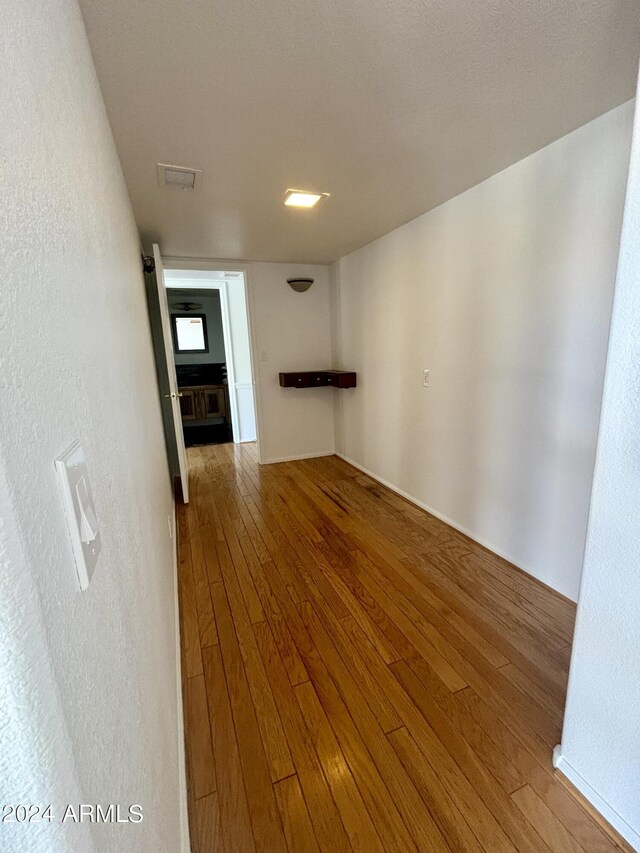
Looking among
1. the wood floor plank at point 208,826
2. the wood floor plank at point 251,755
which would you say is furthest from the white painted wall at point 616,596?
the wood floor plank at point 208,826

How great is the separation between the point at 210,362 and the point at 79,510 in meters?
6.02

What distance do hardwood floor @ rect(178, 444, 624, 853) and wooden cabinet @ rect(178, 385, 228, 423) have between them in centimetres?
351

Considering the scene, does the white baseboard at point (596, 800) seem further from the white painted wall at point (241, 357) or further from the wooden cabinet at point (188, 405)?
the wooden cabinet at point (188, 405)

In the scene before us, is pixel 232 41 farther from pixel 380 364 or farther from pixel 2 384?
pixel 380 364

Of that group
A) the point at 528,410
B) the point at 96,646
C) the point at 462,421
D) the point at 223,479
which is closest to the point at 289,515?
the point at 223,479

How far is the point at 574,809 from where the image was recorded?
1070mm

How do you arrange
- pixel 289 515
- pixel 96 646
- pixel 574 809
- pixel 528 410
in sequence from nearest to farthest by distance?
pixel 96 646, pixel 574 809, pixel 528 410, pixel 289 515

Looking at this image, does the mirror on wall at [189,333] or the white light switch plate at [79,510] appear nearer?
the white light switch plate at [79,510]

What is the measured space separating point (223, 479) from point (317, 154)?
115 inches

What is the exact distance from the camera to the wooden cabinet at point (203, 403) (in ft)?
18.6

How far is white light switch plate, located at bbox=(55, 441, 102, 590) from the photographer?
1.32 ft

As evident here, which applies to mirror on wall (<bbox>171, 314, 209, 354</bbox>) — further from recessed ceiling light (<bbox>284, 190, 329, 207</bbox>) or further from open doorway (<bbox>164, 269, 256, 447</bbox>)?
recessed ceiling light (<bbox>284, 190, 329, 207</bbox>)

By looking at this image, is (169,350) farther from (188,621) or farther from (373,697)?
(373,697)

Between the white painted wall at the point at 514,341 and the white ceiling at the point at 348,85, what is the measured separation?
0.20 m
